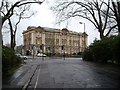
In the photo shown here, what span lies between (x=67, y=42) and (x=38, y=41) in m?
14.8

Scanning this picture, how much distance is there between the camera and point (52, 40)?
135 m

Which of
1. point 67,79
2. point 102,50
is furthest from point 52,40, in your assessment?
point 67,79

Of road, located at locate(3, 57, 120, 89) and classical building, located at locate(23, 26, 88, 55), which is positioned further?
classical building, located at locate(23, 26, 88, 55)

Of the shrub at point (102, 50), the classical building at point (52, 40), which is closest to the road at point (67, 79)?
the shrub at point (102, 50)

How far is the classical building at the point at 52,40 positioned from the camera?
434 feet

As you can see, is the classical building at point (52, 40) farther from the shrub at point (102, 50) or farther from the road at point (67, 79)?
the road at point (67, 79)

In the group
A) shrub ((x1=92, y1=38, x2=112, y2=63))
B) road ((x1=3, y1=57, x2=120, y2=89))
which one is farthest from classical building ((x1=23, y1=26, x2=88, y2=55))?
road ((x1=3, y1=57, x2=120, y2=89))

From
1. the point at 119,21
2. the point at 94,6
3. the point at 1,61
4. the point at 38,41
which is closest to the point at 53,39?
the point at 38,41

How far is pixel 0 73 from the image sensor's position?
20.2m

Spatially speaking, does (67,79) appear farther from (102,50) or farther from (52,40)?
(52,40)

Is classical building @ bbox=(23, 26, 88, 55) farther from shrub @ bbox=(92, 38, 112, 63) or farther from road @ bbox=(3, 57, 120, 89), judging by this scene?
road @ bbox=(3, 57, 120, 89)

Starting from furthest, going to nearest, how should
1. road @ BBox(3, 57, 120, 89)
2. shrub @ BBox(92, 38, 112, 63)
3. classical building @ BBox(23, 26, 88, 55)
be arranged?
classical building @ BBox(23, 26, 88, 55), shrub @ BBox(92, 38, 112, 63), road @ BBox(3, 57, 120, 89)

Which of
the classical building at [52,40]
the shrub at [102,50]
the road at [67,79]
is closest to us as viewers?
the road at [67,79]

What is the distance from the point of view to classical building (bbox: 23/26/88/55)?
132250 mm
